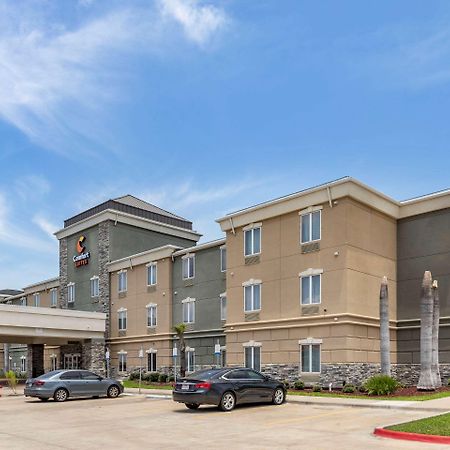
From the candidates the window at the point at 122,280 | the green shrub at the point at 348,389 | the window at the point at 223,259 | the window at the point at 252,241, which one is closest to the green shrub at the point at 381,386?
the green shrub at the point at 348,389

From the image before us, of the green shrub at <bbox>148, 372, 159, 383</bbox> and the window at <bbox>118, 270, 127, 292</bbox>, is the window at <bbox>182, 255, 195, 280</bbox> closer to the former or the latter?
the green shrub at <bbox>148, 372, 159, 383</bbox>

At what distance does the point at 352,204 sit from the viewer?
29.1 m

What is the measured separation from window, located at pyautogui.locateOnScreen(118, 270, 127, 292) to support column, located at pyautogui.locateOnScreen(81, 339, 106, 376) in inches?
170

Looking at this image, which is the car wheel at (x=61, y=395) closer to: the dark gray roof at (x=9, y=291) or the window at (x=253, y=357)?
the window at (x=253, y=357)

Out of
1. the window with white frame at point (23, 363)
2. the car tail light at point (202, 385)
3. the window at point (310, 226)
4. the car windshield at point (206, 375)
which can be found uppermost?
the window at point (310, 226)

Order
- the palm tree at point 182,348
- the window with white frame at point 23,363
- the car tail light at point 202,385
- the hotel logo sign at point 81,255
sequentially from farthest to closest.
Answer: the window with white frame at point 23,363, the hotel logo sign at point 81,255, the palm tree at point 182,348, the car tail light at point 202,385

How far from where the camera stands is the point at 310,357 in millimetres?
29391

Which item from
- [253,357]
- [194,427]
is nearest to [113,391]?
[253,357]

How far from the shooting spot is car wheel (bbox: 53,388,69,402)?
26.1 metres

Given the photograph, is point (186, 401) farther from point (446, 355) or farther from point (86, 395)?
point (446, 355)

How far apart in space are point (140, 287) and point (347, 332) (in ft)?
66.0

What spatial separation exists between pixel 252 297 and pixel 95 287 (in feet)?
65.0

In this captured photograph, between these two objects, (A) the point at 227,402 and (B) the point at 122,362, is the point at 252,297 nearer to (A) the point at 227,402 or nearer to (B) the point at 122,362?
(A) the point at 227,402

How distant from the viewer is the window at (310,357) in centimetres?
2906
